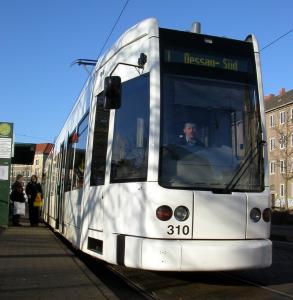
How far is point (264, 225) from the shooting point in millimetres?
7516

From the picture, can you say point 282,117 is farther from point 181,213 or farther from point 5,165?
point 181,213

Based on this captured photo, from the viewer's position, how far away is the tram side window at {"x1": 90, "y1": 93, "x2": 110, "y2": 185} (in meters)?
8.28

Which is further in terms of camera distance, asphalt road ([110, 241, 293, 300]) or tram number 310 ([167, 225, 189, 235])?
asphalt road ([110, 241, 293, 300])

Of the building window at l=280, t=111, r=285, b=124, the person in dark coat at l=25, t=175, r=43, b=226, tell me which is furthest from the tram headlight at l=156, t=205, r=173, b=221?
the building window at l=280, t=111, r=285, b=124

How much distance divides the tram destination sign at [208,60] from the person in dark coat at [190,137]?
0.92 meters

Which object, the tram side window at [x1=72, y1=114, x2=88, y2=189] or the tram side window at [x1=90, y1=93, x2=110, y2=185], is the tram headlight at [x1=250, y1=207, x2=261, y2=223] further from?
the tram side window at [x1=72, y1=114, x2=88, y2=189]

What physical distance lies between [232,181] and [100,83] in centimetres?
296

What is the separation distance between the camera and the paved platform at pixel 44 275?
6473 mm

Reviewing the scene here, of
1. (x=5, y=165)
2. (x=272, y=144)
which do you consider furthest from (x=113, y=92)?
(x=272, y=144)

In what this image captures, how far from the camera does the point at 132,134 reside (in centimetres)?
764

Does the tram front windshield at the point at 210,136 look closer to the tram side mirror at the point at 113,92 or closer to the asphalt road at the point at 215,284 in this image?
the tram side mirror at the point at 113,92

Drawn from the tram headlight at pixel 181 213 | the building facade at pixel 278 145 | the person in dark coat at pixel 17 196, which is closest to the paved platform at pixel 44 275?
the tram headlight at pixel 181 213

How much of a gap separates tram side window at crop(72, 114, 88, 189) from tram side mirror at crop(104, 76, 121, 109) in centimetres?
220

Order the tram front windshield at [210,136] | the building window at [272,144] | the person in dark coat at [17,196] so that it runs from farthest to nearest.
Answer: the building window at [272,144]
the person in dark coat at [17,196]
the tram front windshield at [210,136]
